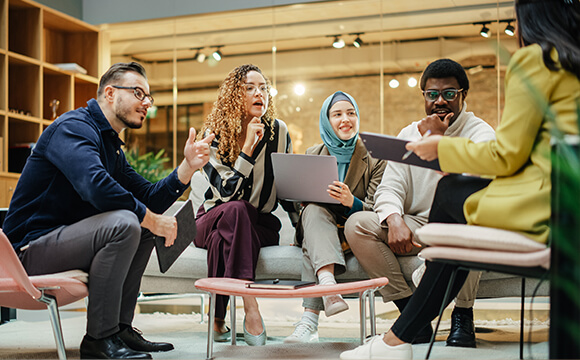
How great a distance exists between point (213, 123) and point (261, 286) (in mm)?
1210

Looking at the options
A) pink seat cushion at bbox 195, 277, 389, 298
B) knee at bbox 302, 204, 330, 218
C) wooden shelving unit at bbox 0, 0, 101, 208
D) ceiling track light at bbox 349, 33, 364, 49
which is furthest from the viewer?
ceiling track light at bbox 349, 33, 364, 49

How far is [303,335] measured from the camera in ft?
8.65

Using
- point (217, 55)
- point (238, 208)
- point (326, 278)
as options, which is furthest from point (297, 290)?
point (217, 55)

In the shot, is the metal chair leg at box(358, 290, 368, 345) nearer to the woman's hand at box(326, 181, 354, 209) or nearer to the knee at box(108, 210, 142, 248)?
the woman's hand at box(326, 181, 354, 209)

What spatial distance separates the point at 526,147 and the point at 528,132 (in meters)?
0.04

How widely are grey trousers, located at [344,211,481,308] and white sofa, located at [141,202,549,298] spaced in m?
0.07

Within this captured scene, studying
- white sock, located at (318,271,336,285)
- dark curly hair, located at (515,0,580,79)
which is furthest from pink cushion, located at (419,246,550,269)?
white sock, located at (318,271,336,285)

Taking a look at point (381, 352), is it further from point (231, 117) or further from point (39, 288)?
point (231, 117)

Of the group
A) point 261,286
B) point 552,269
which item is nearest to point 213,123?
point 261,286

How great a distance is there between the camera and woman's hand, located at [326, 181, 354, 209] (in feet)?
8.69

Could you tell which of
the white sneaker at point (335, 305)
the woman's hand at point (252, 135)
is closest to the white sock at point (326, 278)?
the white sneaker at point (335, 305)

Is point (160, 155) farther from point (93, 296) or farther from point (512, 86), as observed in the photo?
point (512, 86)

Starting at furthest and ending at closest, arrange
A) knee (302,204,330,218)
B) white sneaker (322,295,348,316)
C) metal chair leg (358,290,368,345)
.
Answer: knee (302,204,330,218), white sneaker (322,295,348,316), metal chair leg (358,290,368,345)

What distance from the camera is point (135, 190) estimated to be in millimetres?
2609
